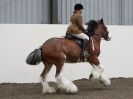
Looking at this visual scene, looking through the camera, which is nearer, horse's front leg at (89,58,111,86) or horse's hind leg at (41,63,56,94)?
horse's hind leg at (41,63,56,94)

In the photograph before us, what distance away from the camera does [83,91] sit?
42.8 feet

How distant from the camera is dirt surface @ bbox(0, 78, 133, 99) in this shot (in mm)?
11913

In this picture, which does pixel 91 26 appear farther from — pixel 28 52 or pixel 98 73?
pixel 28 52

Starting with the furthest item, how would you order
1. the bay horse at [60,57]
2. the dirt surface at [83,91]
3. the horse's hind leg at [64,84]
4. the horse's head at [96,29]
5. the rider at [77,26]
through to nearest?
the horse's head at [96,29] < the rider at [77,26] < the bay horse at [60,57] < the horse's hind leg at [64,84] < the dirt surface at [83,91]

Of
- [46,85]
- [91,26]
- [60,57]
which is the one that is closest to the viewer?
[60,57]

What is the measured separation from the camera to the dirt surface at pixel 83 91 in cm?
1191

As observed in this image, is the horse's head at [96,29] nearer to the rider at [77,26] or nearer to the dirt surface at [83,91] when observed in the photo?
the rider at [77,26]

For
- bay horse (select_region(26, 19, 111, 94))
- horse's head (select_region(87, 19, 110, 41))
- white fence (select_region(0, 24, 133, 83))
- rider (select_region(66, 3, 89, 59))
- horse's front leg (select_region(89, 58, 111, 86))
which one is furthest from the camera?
white fence (select_region(0, 24, 133, 83))

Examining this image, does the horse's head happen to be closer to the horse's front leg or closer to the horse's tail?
the horse's front leg

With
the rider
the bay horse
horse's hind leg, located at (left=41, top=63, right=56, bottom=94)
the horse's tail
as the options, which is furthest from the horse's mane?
the horse's tail

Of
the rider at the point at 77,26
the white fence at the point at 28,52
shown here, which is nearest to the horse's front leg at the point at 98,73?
the rider at the point at 77,26

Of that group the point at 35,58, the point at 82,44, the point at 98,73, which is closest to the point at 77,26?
the point at 82,44

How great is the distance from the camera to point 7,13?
15.9 meters

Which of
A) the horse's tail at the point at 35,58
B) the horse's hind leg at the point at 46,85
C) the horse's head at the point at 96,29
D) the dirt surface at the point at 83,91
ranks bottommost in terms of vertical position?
the dirt surface at the point at 83,91
